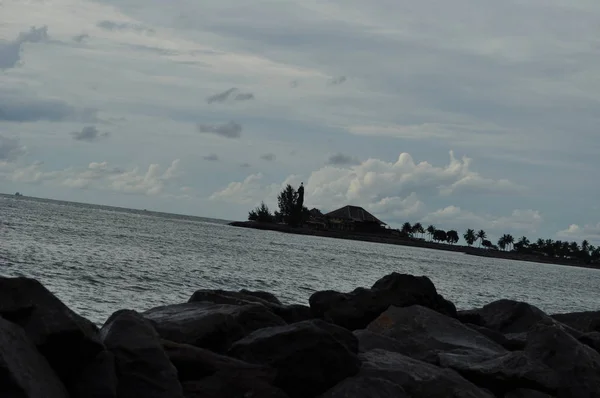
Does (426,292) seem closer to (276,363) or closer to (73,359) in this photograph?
(276,363)

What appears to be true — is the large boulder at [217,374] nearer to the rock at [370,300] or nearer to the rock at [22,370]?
the rock at [22,370]

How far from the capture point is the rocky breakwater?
7914 mm

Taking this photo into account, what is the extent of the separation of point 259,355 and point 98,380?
2.37 metres

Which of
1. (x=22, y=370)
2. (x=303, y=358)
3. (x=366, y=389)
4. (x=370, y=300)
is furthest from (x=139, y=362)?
(x=370, y=300)

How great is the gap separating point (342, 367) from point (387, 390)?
2.24 ft

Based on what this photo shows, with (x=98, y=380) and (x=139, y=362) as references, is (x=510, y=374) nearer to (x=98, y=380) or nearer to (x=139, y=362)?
(x=139, y=362)

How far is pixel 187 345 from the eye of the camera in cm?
952

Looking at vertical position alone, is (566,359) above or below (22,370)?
above

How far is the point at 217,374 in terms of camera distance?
9.19 meters

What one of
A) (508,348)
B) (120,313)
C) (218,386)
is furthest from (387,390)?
(508,348)

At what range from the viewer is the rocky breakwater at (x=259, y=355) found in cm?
791

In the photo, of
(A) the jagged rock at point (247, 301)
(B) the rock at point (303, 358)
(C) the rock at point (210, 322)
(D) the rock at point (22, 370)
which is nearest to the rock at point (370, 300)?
(A) the jagged rock at point (247, 301)

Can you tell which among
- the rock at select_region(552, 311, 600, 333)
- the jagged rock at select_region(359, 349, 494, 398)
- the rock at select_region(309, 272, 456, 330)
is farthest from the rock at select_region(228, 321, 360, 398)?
the rock at select_region(552, 311, 600, 333)

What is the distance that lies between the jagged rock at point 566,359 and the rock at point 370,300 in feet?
11.8
